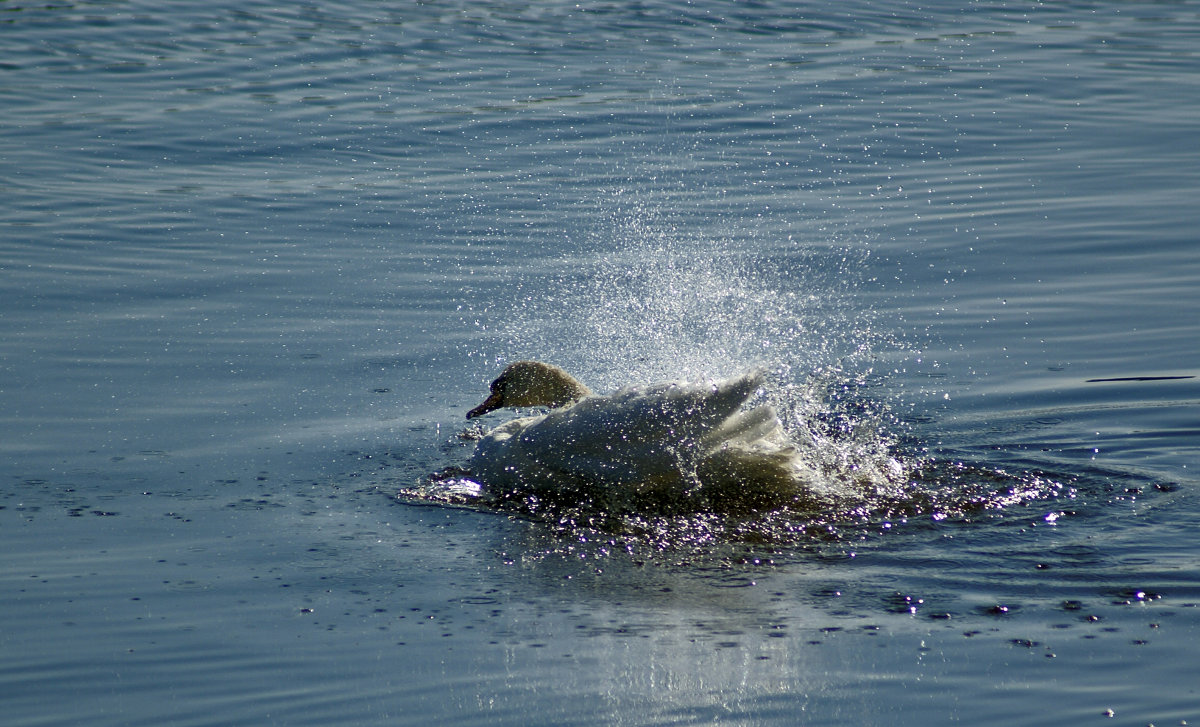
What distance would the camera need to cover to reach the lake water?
571 centimetres

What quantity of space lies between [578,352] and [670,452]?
10.6 feet

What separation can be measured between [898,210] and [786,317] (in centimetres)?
346

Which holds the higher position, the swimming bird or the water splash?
the swimming bird

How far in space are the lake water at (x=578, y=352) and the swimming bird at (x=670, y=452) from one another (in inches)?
8.3

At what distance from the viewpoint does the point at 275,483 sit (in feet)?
26.3

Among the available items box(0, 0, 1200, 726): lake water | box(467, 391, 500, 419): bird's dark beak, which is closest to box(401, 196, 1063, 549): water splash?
box(0, 0, 1200, 726): lake water

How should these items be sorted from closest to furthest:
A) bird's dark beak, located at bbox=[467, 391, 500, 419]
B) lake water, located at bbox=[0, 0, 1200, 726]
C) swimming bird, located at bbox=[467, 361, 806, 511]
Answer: lake water, located at bbox=[0, 0, 1200, 726], swimming bird, located at bbox=[467, 361, 806, 511], bird's dark beak, located at bbox=[467, 391, 500, 419]

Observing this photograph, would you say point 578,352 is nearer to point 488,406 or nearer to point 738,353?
point 738,353

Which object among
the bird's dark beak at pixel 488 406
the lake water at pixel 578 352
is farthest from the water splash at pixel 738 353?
the bird's dark beak at pixel 488 406

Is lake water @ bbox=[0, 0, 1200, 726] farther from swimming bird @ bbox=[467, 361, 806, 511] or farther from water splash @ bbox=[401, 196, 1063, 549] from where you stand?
swimming bird @ bbox=[467, 361, 806, 511]

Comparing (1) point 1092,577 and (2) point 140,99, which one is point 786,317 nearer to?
(1) point 1092,577

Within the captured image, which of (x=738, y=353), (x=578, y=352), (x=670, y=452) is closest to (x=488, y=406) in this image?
(x=578, y=352)

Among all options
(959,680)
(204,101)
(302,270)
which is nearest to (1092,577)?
(959,680)

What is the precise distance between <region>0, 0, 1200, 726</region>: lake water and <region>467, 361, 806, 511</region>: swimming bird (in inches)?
8.3
